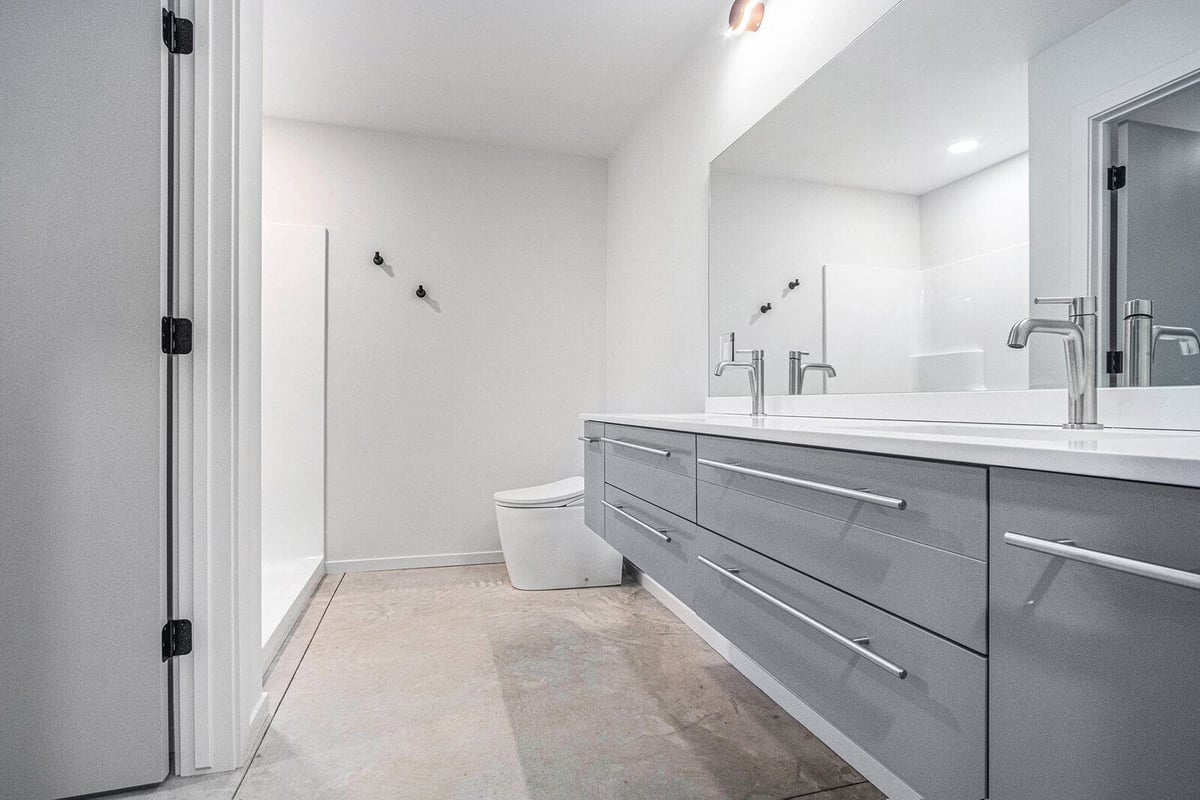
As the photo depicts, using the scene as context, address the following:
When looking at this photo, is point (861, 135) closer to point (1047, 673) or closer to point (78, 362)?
point (1047, 673)

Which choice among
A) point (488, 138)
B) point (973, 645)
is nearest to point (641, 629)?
point (973, 645)

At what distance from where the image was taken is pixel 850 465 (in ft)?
2.99

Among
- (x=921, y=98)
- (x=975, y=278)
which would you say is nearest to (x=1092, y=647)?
(x=975, y=278)

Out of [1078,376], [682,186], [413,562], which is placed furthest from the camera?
[413,562]

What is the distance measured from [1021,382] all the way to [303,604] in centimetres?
282

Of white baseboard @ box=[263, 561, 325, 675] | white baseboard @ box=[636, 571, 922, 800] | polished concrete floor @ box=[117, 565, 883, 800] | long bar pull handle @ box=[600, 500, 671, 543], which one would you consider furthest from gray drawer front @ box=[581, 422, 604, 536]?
white baseboard @ box=[263, 561, 325, 675]

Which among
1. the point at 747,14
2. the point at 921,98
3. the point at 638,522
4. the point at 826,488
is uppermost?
the point at 747,14

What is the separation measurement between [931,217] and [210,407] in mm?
1840

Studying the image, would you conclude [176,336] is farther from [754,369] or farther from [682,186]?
[682,186]

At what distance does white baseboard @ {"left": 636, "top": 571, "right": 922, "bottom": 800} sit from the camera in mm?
1437

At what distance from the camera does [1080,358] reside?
3.45 ft

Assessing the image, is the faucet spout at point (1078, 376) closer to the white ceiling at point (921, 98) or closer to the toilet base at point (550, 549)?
the white ceiling at point (921, 98)

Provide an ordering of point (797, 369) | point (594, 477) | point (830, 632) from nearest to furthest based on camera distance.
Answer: point (830, 632) → point (797, 369) → point (594, 477)

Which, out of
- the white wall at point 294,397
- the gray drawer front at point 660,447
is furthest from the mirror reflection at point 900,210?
the white wall at point 294,397
